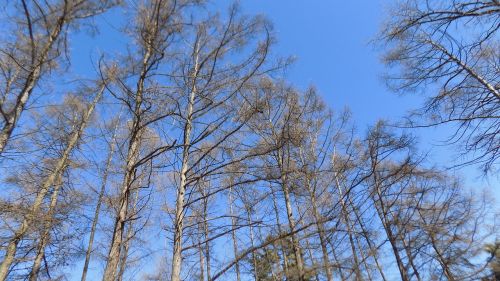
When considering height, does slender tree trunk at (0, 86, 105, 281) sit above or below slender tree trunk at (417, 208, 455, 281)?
above

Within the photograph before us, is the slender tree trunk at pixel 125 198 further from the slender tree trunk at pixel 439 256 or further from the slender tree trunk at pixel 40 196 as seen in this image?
the slender tree trunk at pixel 439 256

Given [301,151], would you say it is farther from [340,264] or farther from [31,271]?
[31,271]

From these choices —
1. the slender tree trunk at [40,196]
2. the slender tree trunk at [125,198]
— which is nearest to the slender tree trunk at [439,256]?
the slender tree trunk at [125,198]

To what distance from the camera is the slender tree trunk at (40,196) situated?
15.7ft

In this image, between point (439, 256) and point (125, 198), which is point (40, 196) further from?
point (439, 256)

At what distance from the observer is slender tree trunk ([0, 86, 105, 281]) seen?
477 cm

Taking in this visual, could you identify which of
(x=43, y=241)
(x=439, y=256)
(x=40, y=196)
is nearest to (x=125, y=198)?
(x=439, y=256)

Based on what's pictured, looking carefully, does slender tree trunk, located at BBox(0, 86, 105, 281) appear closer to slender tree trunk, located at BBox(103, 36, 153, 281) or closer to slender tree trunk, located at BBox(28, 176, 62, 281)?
slender tree trunk, located at BBox(28, 176, 62, 281)

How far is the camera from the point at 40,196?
299 inches

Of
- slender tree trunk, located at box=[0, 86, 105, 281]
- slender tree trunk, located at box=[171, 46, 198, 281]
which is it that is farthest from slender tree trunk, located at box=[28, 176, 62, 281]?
slender tree trunk, located at box=[171, 46, 198, 281]

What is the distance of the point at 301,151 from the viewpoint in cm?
796

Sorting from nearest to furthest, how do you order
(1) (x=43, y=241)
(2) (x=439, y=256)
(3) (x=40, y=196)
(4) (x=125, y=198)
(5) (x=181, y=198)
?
(2) (x=439, y=256), (4) (x=125, y=198), (5) (x=181, y=198), (1) (x=43, y=241), (3) (x=40, y=196)

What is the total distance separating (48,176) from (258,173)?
629 centimetres

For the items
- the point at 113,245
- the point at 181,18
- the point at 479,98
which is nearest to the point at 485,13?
the point at 479,98
